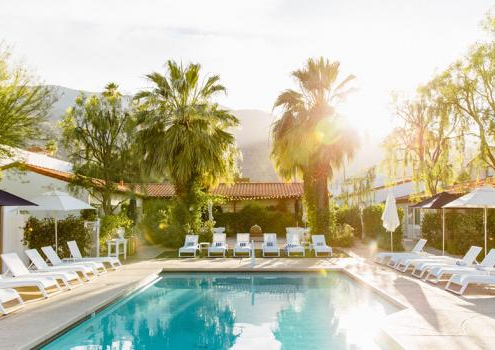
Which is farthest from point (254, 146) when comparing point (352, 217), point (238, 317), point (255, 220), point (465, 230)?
point (238, 317)

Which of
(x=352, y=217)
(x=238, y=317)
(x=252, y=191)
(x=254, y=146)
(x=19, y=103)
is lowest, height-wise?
(x=238, y=317)

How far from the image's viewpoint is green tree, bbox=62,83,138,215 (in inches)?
821

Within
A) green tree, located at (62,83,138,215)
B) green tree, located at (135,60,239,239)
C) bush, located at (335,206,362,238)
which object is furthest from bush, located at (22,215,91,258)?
bush, located at (335,206,362,238)

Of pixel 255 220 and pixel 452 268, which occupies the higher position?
pixel 255 220

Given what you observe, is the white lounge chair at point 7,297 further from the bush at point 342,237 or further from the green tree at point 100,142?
the bush at point 342,237

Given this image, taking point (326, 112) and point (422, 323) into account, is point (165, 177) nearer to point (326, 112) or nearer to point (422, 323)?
point (326, 112)

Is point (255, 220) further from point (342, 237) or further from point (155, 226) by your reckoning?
point (342, 237)

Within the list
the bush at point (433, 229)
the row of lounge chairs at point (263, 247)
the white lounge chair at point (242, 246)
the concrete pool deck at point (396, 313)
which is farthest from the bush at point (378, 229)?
the white lounge chair at point (242, 246)

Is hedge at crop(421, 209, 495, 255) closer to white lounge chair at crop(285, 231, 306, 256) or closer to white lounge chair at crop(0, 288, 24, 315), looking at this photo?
white lounge chair at crop(285, 231, 306, 256)

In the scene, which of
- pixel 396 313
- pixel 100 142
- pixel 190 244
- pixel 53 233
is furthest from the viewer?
pixel 100 142

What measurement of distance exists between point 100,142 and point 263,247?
8.11m

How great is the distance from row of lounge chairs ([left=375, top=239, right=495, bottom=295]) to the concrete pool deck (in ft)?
1.20

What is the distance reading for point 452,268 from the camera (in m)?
12.7

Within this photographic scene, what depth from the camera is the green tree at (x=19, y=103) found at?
1409 cm
